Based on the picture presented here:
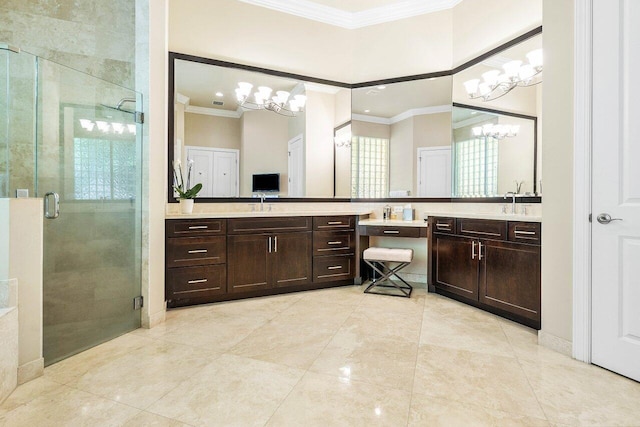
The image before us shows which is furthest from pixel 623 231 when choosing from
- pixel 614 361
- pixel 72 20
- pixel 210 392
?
pixel 72 20

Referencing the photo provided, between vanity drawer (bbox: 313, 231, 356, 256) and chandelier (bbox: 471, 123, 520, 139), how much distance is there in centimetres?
179

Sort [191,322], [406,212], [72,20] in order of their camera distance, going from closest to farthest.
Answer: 1. [191,322]
2. [72,20]
3. [406,212]

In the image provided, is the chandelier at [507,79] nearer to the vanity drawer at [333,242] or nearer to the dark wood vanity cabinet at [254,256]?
the dark wood vanity cabinet at [254,256]

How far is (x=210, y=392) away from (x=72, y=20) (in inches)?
133

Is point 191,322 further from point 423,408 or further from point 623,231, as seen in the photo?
point 623,231

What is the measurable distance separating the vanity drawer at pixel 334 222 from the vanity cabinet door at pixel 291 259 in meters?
0.16

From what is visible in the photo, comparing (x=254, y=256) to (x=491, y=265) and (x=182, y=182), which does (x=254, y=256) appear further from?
(x=491, y=265)

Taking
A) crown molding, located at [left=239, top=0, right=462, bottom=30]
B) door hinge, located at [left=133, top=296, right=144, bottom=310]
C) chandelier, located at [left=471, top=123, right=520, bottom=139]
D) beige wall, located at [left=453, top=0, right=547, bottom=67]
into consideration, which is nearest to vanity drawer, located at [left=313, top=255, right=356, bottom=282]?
door hinge, located at [left=133, top=296, right=144, bottom=310]

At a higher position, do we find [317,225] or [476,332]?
[317,225]

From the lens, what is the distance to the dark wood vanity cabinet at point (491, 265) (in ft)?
8.33

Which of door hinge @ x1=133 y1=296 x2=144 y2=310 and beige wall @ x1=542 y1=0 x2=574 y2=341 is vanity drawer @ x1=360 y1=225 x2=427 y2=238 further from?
door hinge @ x1=133 y1=296 x2=144 y2=310

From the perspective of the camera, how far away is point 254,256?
336cm

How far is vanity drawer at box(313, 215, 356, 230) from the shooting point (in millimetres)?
3691

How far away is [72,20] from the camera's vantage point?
2.92 m
